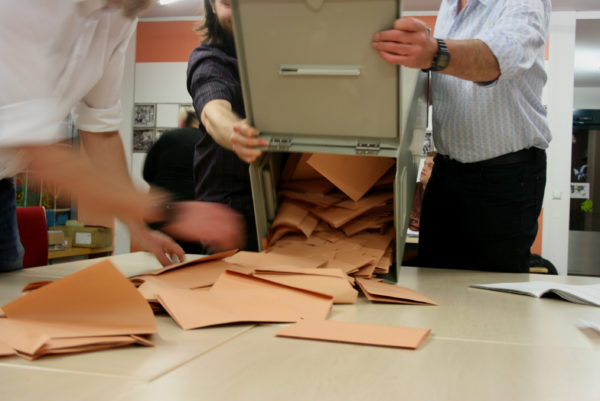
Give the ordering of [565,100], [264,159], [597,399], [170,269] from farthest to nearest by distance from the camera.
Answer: [565,100] < [264,159] < [170,269] < [597,399]

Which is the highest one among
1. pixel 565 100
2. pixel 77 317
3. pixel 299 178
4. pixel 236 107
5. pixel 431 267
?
pixel 565 100

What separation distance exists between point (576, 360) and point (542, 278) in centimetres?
80

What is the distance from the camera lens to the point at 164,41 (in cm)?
582

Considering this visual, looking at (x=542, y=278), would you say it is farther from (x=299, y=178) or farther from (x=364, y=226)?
(x=299, y=178)

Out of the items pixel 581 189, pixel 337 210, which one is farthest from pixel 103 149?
pixel 581 189

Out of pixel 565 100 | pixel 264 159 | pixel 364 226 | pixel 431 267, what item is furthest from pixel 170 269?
pixel 565 100

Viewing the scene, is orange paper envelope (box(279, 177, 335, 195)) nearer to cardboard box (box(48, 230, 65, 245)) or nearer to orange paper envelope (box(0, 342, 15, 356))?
orange paper envelope (box(0, 342, 15, 356))

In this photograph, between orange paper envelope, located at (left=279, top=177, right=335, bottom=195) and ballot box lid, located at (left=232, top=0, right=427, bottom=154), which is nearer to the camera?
ballot box lid, located at (left=232, top=0, right=427, bottom=154)

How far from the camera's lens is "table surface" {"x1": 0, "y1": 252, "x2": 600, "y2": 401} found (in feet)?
1.41

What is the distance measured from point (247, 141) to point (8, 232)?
2.12 ft

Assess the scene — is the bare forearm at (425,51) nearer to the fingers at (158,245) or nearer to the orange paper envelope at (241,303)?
the orange paper envelope at (241,303)

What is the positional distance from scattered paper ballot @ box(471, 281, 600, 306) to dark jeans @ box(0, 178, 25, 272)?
104 cm

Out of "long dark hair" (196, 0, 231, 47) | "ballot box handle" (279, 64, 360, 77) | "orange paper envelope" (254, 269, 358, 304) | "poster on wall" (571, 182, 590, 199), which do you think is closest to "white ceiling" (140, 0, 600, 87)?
"poster on wall" (571, 182, 590, 199)

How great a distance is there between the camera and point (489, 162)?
4.37 feet
